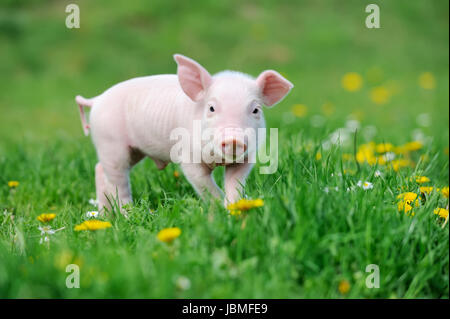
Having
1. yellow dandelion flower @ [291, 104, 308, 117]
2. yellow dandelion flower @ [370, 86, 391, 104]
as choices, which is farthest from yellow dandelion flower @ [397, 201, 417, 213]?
yellow dandelion flower @ [370, 86, 391, 104]

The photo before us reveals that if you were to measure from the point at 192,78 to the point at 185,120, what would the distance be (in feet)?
0.82

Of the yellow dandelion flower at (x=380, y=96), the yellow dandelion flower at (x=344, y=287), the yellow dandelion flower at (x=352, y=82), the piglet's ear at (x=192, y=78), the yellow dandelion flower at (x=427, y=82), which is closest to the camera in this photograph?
the yellow dandelion flower at (x=344, y=287)

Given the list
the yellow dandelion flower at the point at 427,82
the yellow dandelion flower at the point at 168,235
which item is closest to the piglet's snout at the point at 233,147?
the yellow dandelion flower at the point at 168,235

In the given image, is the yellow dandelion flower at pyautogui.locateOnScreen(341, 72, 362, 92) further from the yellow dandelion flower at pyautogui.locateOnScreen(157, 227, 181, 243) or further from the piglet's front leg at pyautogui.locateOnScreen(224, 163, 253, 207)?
the yellow dandelion flower at pyautogui.locateOnScreen(157, 227, 181, 243)

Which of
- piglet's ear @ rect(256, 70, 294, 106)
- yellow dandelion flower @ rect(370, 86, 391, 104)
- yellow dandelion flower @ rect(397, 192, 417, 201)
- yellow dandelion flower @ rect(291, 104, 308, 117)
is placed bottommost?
yellow dandelion flower @ rect(397, 192, 417, 201)

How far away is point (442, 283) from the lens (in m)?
2.17

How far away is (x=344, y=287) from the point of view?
6.76 feet

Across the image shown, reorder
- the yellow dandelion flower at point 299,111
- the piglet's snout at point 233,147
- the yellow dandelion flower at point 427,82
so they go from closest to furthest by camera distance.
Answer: the piglet's snout at point 233,147 < the yellow dandelion flower at point 299,111 < the yellow dandelion flower at point 427,82

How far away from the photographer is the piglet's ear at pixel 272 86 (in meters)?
2.81

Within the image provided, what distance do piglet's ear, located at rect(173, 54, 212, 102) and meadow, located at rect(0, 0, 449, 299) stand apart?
21.1 inches

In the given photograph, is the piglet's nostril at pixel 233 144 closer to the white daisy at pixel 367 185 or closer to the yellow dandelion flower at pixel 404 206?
the white daisy at pixel 367 185

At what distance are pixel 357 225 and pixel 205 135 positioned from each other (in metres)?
0.88

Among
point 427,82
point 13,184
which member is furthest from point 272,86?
point 427,82

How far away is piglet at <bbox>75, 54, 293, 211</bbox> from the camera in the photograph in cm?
262
